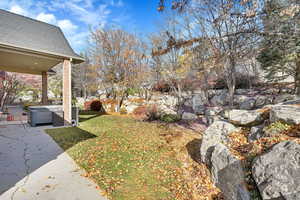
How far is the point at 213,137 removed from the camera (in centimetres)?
367

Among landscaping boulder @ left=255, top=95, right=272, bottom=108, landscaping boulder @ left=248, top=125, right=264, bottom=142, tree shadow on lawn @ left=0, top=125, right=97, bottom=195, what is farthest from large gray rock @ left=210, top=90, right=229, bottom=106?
tree shadow on lawn @ left=0, top=125, right=97, bottom=195

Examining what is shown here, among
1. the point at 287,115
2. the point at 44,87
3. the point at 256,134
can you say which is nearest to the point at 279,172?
the point at 256,134

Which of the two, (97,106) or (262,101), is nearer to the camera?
(262,101)

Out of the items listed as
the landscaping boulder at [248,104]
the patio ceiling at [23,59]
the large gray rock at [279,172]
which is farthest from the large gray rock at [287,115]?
the patio ceiling at [23,59]

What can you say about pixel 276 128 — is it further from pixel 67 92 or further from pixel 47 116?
pixel 47 116

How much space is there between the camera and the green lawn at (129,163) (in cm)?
261

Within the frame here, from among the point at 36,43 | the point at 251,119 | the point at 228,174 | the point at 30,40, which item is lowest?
the point at 228,174

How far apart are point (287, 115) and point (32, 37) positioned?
9.33 meters

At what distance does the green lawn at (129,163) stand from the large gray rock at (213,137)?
0.70 metres

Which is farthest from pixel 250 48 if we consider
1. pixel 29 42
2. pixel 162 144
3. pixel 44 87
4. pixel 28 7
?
pixel 44 87

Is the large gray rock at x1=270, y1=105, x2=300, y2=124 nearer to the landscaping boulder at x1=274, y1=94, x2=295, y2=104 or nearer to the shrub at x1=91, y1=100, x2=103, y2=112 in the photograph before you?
the landscaping boulder at x1=274, y1=94, x2=295, y2=104

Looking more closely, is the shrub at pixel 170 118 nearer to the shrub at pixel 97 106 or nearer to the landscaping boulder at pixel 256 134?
the landscaping boulder at pixel 256 134

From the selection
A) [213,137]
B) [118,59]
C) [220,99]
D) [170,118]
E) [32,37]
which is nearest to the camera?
[213,137]

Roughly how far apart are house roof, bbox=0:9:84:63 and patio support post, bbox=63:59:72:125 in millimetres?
462
